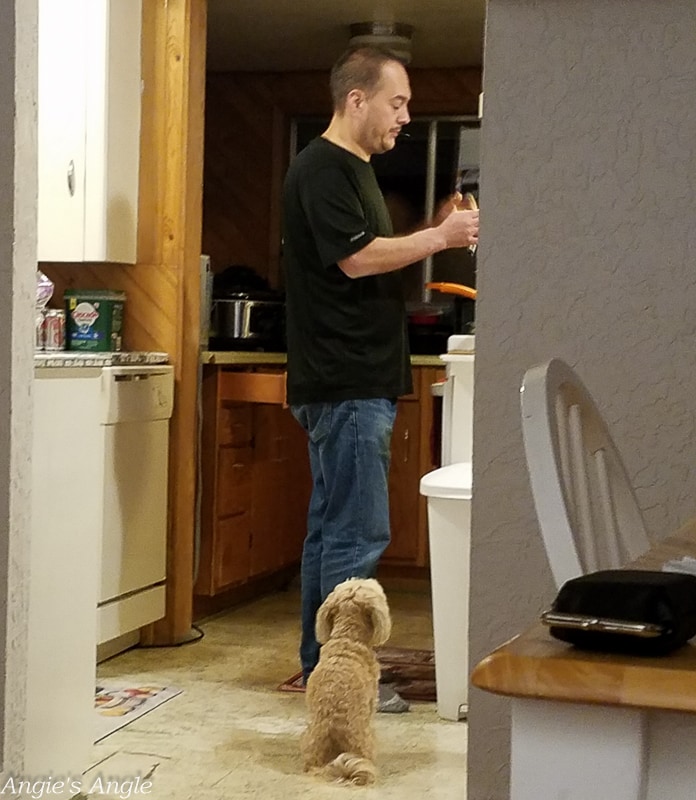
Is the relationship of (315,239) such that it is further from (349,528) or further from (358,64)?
(349,528)

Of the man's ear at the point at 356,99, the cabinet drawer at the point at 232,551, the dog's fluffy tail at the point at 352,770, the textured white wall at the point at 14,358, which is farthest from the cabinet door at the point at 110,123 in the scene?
the dog's fluffy tail at the point at 352,770

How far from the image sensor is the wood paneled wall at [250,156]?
18.4 feet

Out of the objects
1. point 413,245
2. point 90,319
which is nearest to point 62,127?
point 90,319

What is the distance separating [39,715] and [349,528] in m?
0.96

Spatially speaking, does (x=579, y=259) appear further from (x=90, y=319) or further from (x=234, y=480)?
(x=234, y=480)

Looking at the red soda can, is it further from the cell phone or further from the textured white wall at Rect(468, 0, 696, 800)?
the cell phone

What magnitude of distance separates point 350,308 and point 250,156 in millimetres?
2819

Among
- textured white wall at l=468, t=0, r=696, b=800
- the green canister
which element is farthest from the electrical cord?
textured white wall at l=468, t=0, r=696, b=800

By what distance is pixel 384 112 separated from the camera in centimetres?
306

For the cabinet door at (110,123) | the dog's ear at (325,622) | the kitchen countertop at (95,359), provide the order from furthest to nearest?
the cabinet door at (110,123), the kitchen countertop at (95,359), the dog's ear at (325,622)

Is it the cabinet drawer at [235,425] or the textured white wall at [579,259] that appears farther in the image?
the cabinet drawer at [235,425]

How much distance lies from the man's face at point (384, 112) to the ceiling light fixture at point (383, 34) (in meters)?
1.85

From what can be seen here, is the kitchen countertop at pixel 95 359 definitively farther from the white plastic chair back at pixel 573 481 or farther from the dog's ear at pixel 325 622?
the white plastic chair back at pixel 573 481

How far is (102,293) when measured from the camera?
3742 mm
